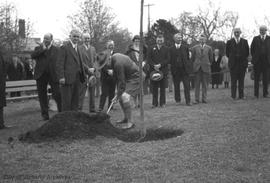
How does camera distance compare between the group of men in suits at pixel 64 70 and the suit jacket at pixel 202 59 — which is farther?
the suit jacket at pixel 202 59

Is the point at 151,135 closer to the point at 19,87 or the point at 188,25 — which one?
the point at 19,87

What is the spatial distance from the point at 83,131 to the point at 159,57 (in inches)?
216

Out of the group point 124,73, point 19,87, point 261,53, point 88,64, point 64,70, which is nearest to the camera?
point 124,73

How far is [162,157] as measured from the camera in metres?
6.75

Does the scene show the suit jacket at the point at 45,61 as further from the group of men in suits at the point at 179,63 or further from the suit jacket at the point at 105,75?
the group of men in suits at the point at 179,63

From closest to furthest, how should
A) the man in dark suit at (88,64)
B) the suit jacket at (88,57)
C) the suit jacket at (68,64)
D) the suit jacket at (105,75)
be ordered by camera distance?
the suit jacket at (68,64) → the man in dark suit at (88,64) → the suit jacket at (88,57) → the suit jacket at (105,75)

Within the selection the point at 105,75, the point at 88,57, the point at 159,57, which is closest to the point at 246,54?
the point at 159,57

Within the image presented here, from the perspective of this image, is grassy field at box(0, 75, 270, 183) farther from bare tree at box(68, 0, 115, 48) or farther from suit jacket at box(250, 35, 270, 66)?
bare tree at box(68, 0, 115, 48)

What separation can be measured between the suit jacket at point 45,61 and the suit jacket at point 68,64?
124 cm

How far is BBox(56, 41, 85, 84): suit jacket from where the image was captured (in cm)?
1019

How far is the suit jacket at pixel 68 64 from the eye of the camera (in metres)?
10.2

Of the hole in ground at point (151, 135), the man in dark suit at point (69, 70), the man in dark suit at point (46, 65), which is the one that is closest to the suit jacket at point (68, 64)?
the man in dark suit at point (69, 70)

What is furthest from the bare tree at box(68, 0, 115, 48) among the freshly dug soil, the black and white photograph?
the freshly dug soil

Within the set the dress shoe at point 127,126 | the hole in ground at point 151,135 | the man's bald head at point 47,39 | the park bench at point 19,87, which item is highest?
the man's bald head at point 47,39
